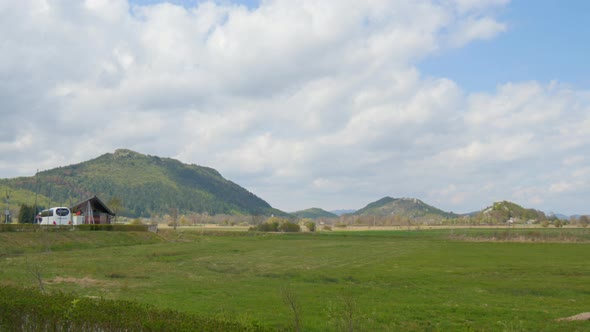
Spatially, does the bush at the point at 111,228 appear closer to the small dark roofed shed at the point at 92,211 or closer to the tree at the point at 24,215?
the small dark roofed shed at the point at 92,211

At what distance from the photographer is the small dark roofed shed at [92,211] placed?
81875 mm

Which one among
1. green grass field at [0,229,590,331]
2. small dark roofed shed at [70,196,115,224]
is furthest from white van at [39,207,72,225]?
green grass field at [0,229,590,331]

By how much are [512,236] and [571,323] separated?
281ft

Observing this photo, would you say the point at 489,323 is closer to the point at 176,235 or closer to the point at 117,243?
the point at 117,243

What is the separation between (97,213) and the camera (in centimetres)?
8638

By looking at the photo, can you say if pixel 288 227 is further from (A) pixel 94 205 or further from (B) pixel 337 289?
(B) pixel 337 289

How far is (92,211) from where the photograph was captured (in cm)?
8456

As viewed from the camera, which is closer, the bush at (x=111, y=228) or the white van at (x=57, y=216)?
the bush at (x=111, y=228)

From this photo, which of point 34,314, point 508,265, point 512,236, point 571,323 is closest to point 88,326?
point 34,314

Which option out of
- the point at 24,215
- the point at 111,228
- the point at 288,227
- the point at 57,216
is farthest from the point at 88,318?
the point at 288,227

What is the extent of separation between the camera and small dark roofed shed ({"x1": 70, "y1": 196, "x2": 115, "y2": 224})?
269 ft

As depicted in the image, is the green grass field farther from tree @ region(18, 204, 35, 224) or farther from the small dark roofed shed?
tree @ region(18, 204, 35, 224)

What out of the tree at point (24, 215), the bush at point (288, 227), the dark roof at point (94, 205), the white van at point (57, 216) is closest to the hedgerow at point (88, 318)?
the white van at point (57, 216)

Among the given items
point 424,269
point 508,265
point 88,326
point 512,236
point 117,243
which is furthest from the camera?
point 512,236
